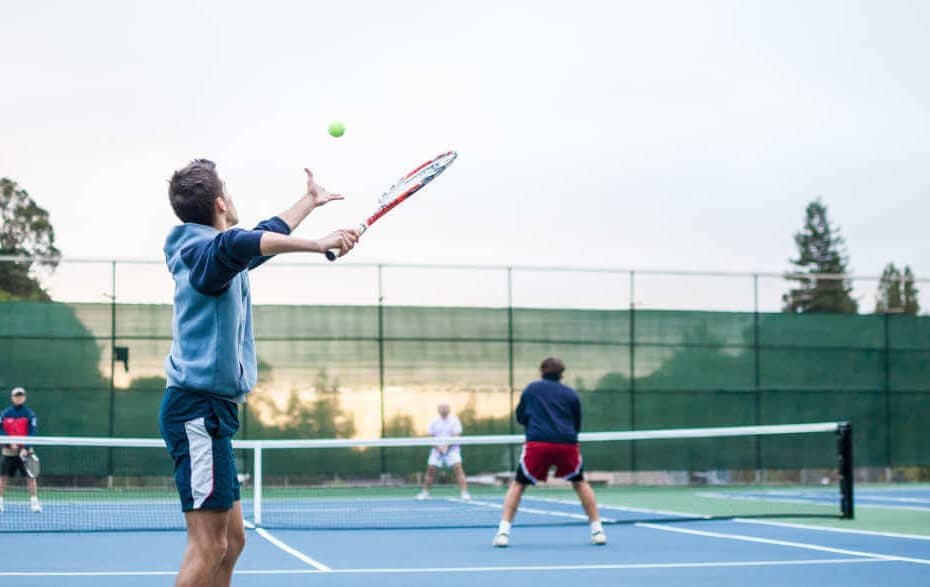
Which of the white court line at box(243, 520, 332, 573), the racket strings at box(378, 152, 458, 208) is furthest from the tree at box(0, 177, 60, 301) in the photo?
the racket strings at box(378, 152, 458, 208)

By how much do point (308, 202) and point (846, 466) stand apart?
7.90 metres

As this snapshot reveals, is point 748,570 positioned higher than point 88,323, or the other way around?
point 88,323

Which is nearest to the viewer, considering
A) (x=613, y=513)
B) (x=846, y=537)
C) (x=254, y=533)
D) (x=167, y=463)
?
(x=846, y=537)

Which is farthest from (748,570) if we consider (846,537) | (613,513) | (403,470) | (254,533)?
(403,470)

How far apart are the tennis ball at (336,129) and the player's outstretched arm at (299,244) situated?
1.61 meters

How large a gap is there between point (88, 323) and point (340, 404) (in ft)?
12.0

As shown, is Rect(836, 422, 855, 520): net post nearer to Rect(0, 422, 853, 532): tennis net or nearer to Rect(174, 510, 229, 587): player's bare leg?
Rect(0, 422, 853, 532): tennis net

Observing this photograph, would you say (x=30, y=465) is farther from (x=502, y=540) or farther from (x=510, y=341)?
(x=510, y=341)

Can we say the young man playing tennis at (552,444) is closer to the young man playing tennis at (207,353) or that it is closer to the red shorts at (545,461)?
the red shorts at (545,461)

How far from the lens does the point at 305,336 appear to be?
1880 centimetres

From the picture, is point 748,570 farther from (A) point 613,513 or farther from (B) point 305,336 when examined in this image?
(B) point 305,336

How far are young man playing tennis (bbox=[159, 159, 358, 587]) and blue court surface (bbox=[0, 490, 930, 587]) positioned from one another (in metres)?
3.09

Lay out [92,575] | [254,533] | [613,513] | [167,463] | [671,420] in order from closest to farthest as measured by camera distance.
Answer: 1. [92,575]
2. [254,533]
3. [613,513]
4. [167,463]
5. [671,420]

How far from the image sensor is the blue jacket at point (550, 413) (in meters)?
9.38
